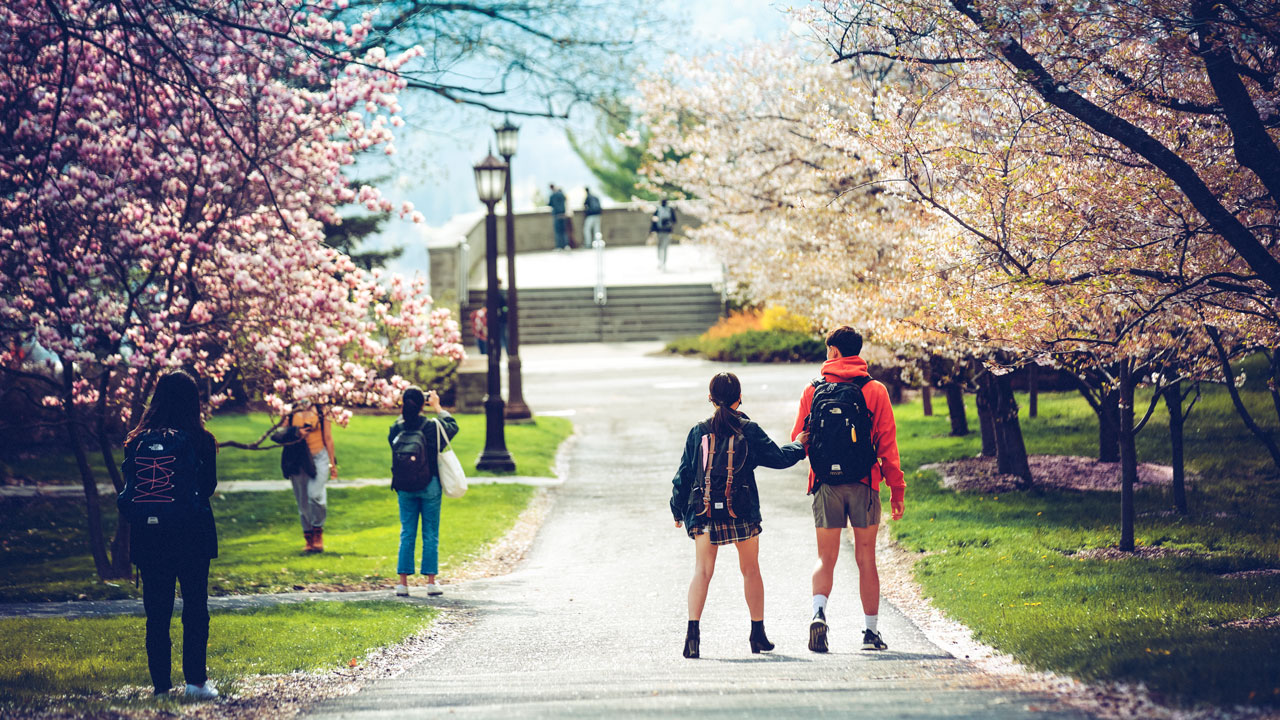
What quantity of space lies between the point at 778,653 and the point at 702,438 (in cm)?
143

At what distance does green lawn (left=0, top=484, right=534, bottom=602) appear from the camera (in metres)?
10.9

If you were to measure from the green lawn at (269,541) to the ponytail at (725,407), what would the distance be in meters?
5.16

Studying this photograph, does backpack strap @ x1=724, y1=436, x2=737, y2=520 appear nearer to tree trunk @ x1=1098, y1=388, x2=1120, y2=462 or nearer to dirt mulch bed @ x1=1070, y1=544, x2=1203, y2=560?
dirt mulch bed @ x1=1070, y1=544, x2=1203, y2=560

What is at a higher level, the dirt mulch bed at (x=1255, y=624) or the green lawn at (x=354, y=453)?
the green lawn at (x=354, y=453)

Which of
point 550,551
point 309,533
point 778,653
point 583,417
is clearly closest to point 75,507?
Answer: point 309,533

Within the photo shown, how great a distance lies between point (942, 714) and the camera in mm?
5070

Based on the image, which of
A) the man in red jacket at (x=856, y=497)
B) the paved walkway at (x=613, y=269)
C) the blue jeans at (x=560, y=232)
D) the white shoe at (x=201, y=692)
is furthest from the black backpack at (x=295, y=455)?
the blue jeans at (x=560, y=232)

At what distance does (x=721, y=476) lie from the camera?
699cm

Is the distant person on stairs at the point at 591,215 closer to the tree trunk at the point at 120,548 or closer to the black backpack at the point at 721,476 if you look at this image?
the tree trunk at the point at 120,548

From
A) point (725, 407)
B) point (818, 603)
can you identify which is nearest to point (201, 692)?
point (725, 407)

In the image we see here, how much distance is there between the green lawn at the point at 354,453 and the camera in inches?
679

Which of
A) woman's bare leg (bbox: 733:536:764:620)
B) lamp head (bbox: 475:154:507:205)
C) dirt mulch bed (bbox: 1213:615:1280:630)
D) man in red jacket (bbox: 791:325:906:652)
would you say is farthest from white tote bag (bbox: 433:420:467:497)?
lamp head (bbox: 475:154:507:205)

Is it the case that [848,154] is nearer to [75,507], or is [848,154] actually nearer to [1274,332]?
[1274,332]

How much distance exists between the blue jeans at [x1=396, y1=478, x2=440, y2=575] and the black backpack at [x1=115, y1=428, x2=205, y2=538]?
12.4 feet
